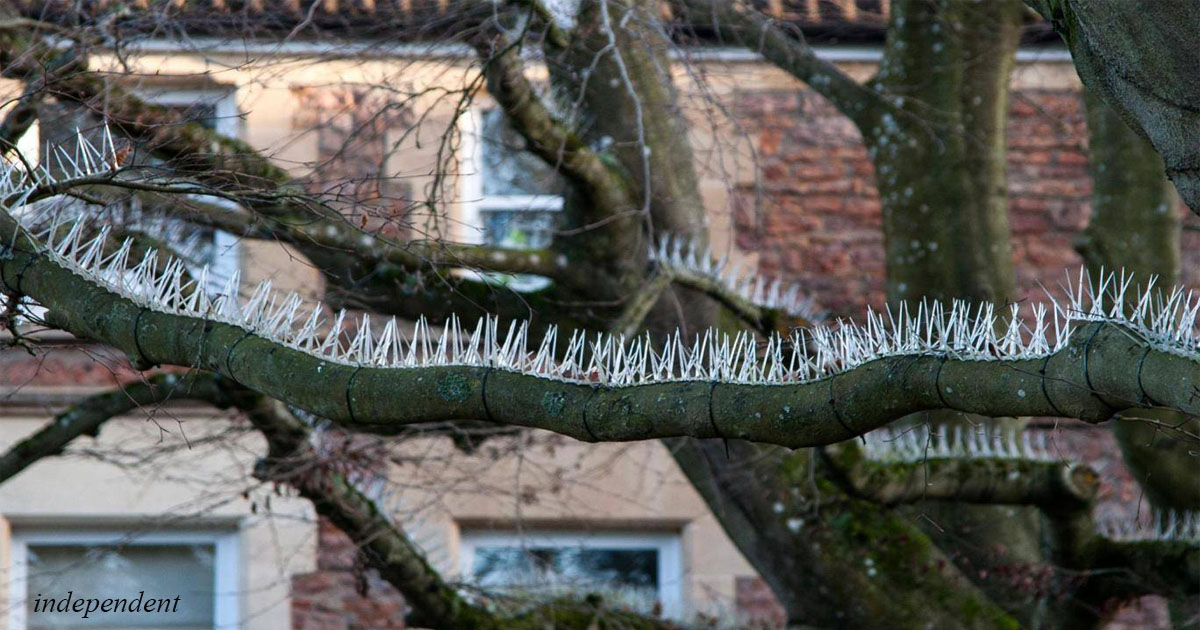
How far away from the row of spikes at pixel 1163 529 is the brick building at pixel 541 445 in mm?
1492

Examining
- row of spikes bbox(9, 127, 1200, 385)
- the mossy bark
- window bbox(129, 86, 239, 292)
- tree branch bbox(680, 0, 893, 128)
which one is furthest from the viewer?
tree branch bbox(680, 0, 893, 128)

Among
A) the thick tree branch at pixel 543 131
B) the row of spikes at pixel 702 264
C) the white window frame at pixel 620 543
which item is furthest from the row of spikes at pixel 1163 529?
the white window frame at pixel 620 543

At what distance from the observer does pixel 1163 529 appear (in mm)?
5715

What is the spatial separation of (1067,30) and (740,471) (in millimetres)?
2718

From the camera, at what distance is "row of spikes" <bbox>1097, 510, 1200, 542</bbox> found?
4977 mm

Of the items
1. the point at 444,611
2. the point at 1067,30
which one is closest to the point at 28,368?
the point at 444,611

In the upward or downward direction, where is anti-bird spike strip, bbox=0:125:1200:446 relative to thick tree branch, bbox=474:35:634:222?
downward

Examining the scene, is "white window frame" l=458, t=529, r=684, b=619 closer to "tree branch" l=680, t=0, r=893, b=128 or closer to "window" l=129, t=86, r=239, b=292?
"window" l=129, t=86, r=239, b=292

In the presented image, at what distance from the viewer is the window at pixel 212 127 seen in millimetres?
3686

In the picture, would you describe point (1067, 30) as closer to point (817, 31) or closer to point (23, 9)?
point (23, 9)

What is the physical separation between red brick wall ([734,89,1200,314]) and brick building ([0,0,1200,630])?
1 cm

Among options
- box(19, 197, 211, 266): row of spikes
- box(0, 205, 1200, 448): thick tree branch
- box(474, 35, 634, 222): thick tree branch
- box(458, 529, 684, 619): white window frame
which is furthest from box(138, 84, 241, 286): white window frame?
box(458, 529, 684, 619): white window frame

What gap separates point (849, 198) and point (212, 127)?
11.4ft

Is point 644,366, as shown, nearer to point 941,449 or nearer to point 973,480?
point 973,480
